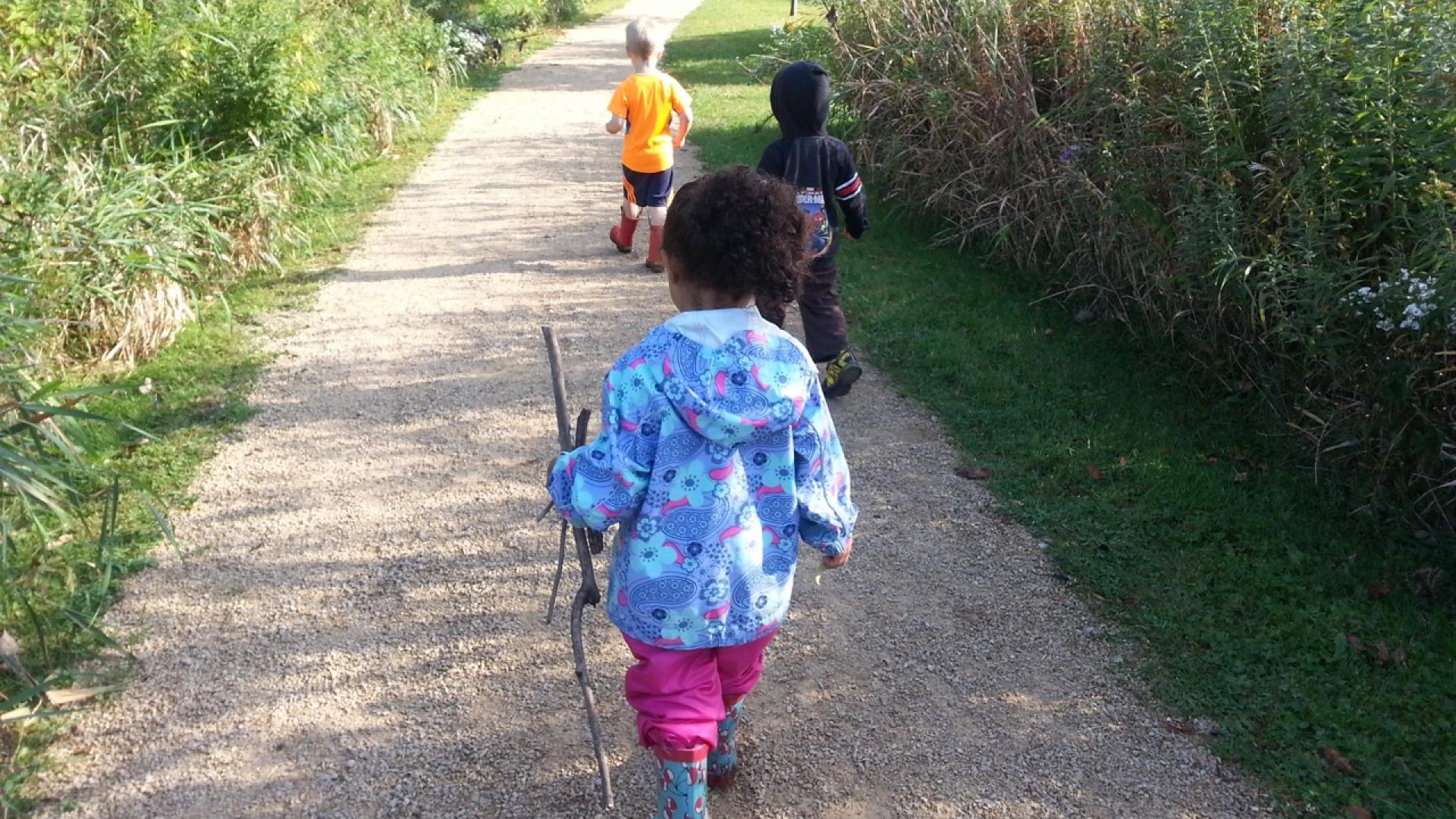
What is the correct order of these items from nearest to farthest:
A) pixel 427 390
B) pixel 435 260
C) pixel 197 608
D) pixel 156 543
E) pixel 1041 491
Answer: pixel 197 608, pixel 156 543, pixel 1041 491, pixel 427 390, pixel 435 260

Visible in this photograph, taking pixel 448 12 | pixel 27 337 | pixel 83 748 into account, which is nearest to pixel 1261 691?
pixel 83 748

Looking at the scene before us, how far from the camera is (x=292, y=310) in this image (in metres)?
6.41

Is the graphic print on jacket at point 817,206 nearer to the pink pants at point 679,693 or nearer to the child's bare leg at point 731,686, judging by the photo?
the child's bare leg at point 731,686

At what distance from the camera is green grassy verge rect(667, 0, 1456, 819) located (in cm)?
323

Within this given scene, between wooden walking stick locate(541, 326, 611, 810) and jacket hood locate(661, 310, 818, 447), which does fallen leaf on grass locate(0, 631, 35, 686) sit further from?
jacket hood locate(661, 310, 818, 447)

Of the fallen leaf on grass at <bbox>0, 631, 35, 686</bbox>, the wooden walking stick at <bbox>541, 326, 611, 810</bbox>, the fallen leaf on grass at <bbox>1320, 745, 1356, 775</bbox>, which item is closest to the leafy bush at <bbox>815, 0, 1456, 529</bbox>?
the fallen leaf on grass at <bbox>1320, 745, 1356, 775</bbox>

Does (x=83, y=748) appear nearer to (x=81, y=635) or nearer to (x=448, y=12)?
(x=81, y=635)

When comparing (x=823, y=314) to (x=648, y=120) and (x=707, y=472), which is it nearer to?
(x=648, y=120)

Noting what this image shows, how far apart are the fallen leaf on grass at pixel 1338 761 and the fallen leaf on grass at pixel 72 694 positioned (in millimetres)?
3455

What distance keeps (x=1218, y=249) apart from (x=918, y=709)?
2490 millimetres

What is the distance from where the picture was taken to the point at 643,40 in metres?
6.68

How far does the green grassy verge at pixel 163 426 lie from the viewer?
3.37 metres

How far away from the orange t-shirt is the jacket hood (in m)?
4.69

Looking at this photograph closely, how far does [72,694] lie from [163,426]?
1.93 metres
